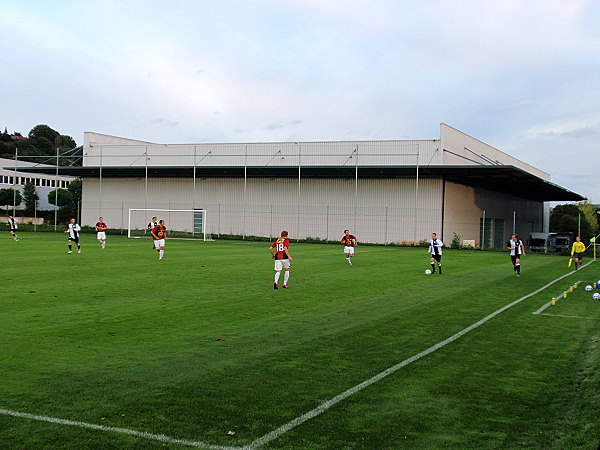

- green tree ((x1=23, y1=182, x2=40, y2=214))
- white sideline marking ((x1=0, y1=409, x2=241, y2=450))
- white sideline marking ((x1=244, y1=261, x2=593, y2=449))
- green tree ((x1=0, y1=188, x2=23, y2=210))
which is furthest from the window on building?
green tree ((x1=23, y1=182, x2=40, y2=214))

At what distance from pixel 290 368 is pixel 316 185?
47.7 meters

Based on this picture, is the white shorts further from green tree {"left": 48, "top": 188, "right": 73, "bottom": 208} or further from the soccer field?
green tree {"left": 48, "top": 188, "right": 73, "bottom": 208}

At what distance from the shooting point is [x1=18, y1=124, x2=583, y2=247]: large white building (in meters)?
52.2

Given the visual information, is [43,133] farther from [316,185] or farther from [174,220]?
[316,185]

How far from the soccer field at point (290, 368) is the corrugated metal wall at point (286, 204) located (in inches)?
1389

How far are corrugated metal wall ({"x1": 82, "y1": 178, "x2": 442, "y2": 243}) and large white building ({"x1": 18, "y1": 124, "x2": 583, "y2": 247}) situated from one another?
9 cm

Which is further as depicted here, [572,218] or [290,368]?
[572,218]

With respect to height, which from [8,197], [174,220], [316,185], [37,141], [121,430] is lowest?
[121,430]

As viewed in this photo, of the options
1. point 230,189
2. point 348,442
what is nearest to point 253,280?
point 348,442

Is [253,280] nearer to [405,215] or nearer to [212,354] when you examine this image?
[212,354]

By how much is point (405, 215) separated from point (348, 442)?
47582 millimetres

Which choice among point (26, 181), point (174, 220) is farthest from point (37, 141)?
point (174, 220)

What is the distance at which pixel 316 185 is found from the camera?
5616cm

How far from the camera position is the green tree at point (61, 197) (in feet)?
286
